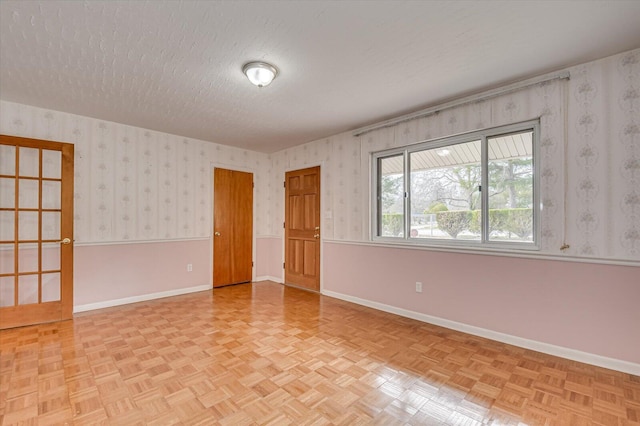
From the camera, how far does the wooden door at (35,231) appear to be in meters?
3.27

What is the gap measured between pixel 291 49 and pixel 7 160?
3.44 m

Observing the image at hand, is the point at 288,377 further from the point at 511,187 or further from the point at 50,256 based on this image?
the point at 50,256

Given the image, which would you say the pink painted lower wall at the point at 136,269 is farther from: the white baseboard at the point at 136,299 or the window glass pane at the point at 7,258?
the window glass pane at the point at 7,258

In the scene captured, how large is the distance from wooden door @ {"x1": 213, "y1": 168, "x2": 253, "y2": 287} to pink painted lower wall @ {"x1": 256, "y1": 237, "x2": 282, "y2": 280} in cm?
17

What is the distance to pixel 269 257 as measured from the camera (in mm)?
5770

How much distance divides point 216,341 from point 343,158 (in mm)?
2919

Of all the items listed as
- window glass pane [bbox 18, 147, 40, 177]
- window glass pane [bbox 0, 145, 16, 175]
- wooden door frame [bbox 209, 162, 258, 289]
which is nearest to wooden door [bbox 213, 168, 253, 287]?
wooden door frame [bbox 209, 162, 258, 289]

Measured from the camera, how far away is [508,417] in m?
1.79

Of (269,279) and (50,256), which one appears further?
(269,279)

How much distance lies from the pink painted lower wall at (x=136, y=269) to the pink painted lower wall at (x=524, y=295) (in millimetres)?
2787

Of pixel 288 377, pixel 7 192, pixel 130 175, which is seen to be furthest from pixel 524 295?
pixel 7 192

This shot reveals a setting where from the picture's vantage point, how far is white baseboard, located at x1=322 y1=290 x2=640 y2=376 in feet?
7.62

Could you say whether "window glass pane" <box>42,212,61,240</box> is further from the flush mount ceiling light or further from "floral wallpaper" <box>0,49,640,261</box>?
the flush mount ceiling light

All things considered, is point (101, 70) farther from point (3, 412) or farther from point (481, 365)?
point (481, 365)
